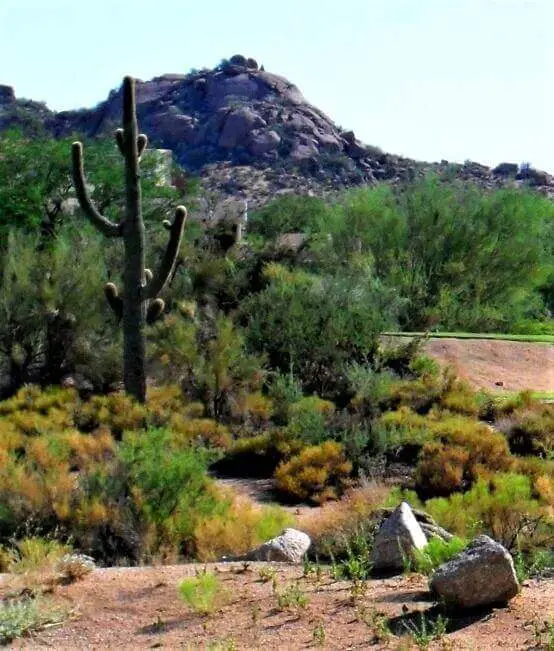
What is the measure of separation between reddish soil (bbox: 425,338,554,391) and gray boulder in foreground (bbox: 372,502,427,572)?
630 inches

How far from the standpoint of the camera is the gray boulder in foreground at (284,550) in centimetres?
870

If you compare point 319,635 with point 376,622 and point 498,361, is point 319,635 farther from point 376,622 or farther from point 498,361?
point 498,361

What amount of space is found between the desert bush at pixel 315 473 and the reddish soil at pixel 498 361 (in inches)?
314

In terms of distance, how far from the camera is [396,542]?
7.71 m

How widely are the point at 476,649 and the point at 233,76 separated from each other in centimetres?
11461

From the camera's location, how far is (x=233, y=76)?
117 m

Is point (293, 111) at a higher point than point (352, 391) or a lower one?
higher

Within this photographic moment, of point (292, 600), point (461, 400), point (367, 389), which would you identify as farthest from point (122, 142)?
point (292, 600)

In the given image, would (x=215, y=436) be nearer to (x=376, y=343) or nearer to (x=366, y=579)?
(x=376, y=343)

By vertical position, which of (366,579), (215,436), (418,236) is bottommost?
(215,436)

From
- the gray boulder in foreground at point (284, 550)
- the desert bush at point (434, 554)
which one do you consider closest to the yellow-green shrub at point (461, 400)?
the gray boulder in foreground at point (284, 550)

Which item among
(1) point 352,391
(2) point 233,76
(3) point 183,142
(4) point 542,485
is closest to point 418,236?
(1) point 352,391

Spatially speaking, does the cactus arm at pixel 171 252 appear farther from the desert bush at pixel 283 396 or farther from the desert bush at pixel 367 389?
the desert bush at pixel 367 389

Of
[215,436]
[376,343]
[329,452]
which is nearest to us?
[329,452]
